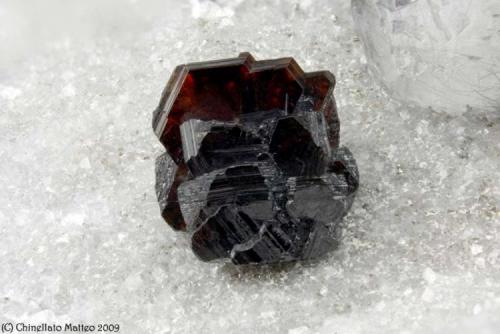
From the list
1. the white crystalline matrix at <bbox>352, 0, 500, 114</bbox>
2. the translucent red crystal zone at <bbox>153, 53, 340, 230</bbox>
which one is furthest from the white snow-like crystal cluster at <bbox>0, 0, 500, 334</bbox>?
the translucent red crystal zone at <bbox>153, 53, 340, 230</bbox>

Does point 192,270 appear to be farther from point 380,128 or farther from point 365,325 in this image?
point 380,128

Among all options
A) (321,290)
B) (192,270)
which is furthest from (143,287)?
(321,290)

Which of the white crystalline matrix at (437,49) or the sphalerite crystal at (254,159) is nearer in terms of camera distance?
the sphalerite crystal at (254,159)

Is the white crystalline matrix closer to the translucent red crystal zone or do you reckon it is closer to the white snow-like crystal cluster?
the white snow-like crystal cluster

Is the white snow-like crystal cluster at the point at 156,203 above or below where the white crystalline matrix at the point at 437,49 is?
below

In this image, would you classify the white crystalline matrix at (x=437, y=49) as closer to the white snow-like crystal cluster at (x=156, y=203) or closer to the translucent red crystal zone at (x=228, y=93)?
the white snow-like crystal cluster at (x=156, y=203)

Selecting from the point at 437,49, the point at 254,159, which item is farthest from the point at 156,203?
the point at 437,49

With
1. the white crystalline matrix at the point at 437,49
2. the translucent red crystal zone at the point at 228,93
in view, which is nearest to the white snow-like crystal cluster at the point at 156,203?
the white crystalline matrix at the point at 437,49

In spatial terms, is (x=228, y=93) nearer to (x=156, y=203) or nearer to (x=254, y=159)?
(x=254, y=159)
